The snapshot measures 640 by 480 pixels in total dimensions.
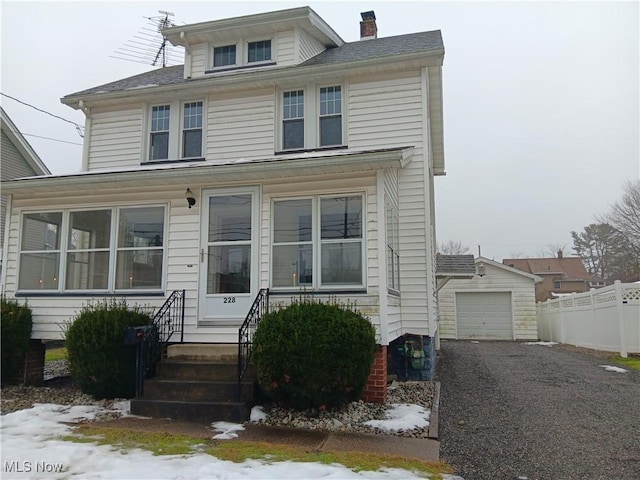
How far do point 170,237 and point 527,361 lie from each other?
9.57m

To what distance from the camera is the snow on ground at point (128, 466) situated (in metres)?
3.97

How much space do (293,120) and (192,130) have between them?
2340 millimetres

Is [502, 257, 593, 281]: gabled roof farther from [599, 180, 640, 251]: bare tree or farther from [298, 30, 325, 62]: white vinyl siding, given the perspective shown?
[298, 30, 325, 62]: white vinyl siding

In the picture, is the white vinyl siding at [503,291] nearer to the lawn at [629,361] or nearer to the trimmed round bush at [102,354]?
the lawn at [629,361]

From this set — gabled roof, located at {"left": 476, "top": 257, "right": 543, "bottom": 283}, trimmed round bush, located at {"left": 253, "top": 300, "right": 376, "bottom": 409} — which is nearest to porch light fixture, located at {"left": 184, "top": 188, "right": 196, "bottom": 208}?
trimmed round bush, located at {"left": 253, "top": 300, "right": 376, "bottom": 409}

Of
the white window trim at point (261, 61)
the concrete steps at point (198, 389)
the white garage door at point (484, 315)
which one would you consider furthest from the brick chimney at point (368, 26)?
the white garage door at point (484, 315)

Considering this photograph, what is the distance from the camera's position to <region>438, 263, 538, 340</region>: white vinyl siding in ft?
69.2

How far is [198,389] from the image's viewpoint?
20.8ft

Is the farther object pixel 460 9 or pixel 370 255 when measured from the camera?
pixel 460 9

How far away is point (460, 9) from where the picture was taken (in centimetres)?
1349

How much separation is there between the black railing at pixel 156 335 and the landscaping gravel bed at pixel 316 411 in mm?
679

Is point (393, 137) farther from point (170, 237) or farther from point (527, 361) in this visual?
point (527, 361)

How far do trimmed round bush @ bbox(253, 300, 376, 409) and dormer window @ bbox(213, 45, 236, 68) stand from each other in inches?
293

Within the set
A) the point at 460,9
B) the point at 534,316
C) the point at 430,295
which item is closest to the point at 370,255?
the point at 430,295
